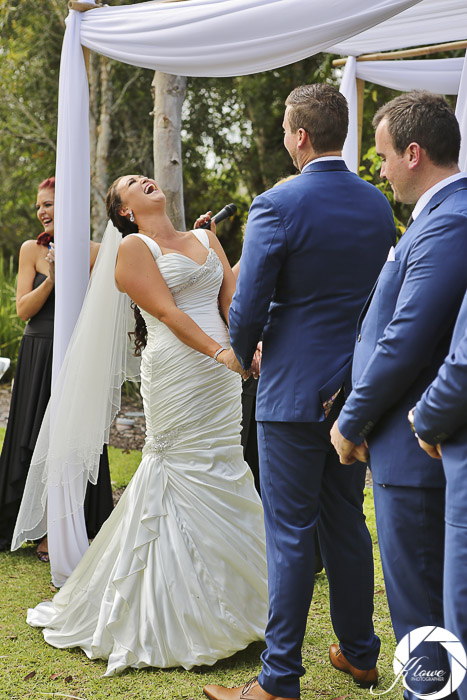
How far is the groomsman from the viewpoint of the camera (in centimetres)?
189

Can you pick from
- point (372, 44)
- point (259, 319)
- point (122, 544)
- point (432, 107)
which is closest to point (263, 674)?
point (122, 544)

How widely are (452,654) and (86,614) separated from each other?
1.89m

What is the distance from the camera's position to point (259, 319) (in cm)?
250

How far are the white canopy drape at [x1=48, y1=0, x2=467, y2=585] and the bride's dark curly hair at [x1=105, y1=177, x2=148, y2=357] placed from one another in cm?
30

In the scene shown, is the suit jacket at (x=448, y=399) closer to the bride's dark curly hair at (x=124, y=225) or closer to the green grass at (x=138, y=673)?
the green grass at (x=138, y=673)

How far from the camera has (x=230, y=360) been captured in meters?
2.94

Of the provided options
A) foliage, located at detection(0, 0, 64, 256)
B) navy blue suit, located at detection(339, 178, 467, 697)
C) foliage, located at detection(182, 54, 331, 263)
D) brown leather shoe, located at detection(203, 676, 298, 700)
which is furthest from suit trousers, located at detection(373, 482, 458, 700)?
foliage, located at detection(0, 0, 64, 256)

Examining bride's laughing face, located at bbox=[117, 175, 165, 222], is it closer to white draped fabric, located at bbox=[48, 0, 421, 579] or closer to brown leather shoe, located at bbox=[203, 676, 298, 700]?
white draped fabric, located at bbox=[48, 0, 421, 579]

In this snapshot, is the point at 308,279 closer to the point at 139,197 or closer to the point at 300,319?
the point at 300,319

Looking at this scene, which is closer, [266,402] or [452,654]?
[452,654]

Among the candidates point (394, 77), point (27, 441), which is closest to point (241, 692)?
point (27, 441)

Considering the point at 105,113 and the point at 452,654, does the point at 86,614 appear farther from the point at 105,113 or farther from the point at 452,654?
the point at 105,113

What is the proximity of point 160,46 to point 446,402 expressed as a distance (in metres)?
2.50

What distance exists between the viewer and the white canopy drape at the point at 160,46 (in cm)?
312
